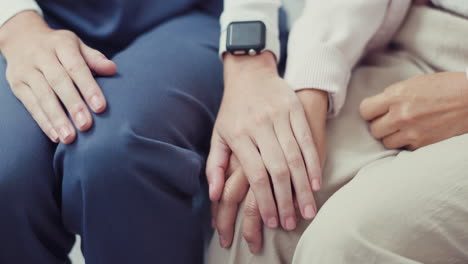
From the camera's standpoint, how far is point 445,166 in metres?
→ 0.52

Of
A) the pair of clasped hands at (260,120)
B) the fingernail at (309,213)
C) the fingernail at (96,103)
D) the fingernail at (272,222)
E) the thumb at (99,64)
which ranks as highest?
the thumb at (99,64)

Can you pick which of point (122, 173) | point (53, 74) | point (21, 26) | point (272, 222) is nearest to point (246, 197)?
point (272, 222)

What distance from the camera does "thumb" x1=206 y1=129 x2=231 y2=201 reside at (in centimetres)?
62

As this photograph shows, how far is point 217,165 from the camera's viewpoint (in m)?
0.63

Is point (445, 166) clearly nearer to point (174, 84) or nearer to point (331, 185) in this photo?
point (331, 185)

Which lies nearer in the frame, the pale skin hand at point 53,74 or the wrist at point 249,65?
the pale skin hand at point 53,74

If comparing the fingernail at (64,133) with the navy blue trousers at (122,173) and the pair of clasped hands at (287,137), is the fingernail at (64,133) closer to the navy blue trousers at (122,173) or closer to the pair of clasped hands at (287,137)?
the navy blue trousers at (122,173)

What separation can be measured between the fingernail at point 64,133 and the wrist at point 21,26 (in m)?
0.19

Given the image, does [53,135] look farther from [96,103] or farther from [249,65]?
[249,65]

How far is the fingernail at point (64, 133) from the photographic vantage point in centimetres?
57

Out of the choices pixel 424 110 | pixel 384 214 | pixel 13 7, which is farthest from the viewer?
pixel 13 7

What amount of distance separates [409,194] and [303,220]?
14 centimetres

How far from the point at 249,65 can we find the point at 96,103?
23 centimetres

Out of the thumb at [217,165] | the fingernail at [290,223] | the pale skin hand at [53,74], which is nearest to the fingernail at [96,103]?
the pale skin hand at [53,74]
